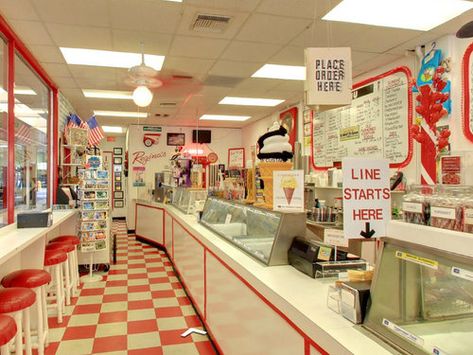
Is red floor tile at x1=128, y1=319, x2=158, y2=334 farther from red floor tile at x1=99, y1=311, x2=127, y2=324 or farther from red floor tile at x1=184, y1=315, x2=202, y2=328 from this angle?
red floor tile at x1=184, y1=315, x2=202, y2=328

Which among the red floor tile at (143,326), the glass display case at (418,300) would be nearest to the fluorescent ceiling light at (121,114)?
the red floor tile at (143,326)

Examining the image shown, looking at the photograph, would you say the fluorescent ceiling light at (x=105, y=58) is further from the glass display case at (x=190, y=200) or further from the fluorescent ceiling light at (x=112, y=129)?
the fluorescent ceiling light at (x=112, y=129)

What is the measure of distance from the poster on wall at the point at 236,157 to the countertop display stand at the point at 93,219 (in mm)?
5025

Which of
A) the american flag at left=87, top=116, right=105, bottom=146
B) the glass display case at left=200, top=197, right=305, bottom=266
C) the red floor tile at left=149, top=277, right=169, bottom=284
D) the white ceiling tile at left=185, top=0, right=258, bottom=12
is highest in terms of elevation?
the white ceiling tile at left=185, top=0, right=258, bottom=12

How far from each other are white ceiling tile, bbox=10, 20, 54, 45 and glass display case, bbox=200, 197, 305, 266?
2725 mm

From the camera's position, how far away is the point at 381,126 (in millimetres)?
5449

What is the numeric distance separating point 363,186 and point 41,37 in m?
4.20

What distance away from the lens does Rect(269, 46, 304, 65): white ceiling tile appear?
4.80 meters

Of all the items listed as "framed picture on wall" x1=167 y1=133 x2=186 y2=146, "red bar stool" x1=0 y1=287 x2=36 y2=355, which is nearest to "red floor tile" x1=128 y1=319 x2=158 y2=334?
"red bar stool" x1=0 y1=287 x2=36 y2=355

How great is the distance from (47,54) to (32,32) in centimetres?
72

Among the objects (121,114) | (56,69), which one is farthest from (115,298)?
(121,114)

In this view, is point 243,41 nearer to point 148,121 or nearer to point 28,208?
point 28,208

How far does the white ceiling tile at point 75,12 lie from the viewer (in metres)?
3.51

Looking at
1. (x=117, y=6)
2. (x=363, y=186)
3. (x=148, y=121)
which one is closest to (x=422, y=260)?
(x=363, y=186)
